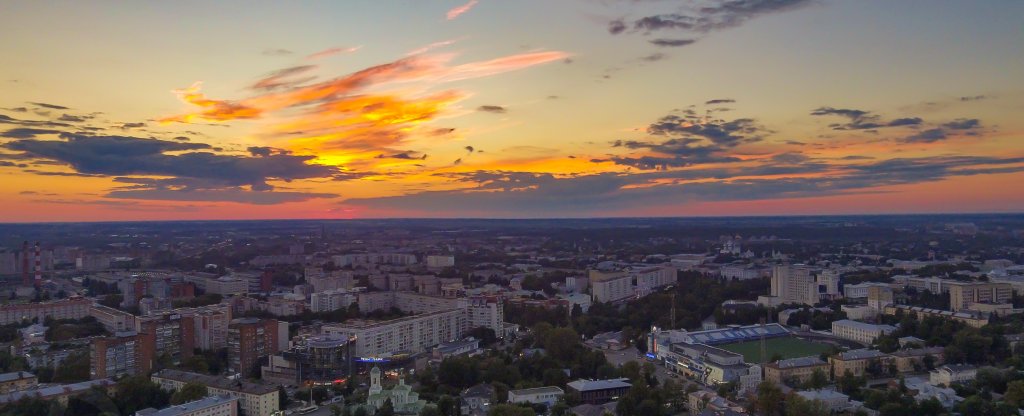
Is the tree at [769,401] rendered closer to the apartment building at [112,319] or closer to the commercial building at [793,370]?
A: the commercial building at [793,370]

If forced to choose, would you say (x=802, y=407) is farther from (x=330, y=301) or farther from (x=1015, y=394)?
(x=330, y=301)

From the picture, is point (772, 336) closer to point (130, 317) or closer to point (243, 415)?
point (243, 415)

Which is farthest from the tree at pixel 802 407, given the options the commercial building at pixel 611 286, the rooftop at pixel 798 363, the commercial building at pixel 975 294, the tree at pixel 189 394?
the commercial building at pixel 611 286

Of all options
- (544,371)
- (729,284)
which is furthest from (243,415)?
(729,284)

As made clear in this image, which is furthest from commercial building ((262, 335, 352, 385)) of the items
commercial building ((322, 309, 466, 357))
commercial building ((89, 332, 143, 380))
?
commercial building ((89, 332, 143, 380))

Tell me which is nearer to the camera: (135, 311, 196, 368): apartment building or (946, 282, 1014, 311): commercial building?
(135, 311, 196, 368): apartment building

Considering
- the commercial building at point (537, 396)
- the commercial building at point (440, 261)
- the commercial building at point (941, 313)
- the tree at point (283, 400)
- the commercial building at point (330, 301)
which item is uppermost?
the commercial building at point (440, 261)

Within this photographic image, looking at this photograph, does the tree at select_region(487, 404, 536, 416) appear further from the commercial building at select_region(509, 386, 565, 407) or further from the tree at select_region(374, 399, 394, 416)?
the tree at select_region(374, 399, 394, 416)
